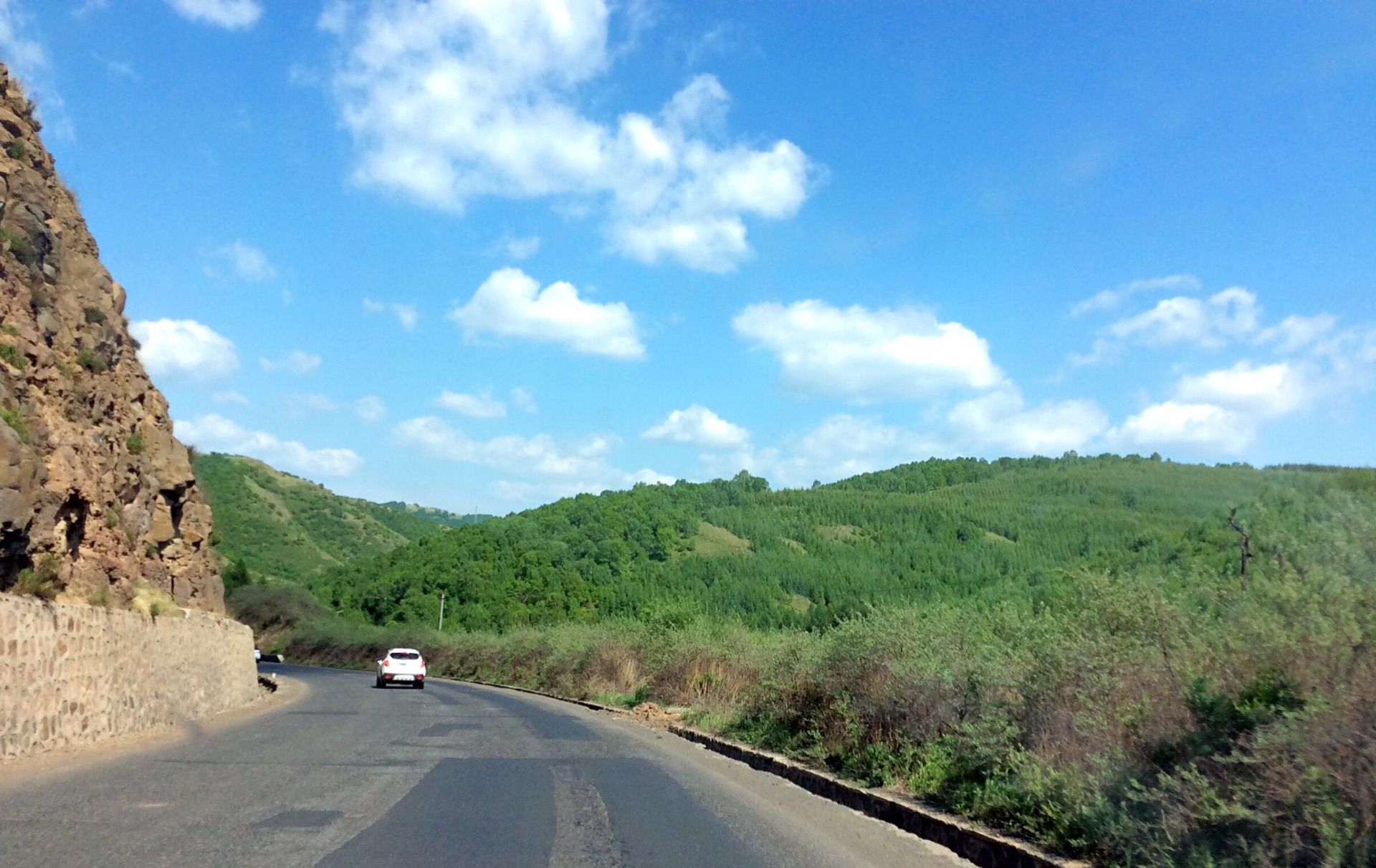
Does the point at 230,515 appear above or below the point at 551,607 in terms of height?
above

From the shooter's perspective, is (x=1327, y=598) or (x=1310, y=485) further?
(x=1310, y=485)

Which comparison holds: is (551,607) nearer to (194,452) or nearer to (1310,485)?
(194,452)

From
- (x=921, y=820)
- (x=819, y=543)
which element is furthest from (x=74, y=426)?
(x=819, y=543)

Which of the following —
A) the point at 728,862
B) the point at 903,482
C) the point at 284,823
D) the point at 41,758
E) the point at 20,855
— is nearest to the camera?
the point at 20,855

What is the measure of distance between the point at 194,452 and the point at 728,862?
123ft

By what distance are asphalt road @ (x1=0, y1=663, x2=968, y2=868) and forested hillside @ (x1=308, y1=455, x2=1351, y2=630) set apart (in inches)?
183

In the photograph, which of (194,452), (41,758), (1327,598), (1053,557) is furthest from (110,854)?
(194,452)

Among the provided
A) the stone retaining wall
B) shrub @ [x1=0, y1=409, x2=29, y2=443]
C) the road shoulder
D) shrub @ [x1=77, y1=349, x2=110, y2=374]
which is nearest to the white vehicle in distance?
the road shoulder

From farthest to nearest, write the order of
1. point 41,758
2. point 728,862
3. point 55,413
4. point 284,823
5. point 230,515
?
point 230,515
point 55,413
point 41,758
point 284,823
point 728,862

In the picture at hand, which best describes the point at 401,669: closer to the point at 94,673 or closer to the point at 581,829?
the point at 94,673

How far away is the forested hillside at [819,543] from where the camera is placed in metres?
18.2

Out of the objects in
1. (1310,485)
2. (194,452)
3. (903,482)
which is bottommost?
(1310,485)

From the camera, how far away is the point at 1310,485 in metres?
12.1

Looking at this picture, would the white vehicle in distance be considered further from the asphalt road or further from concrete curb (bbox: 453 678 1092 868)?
concrete curb (bbox: 453 678 1092 868)
